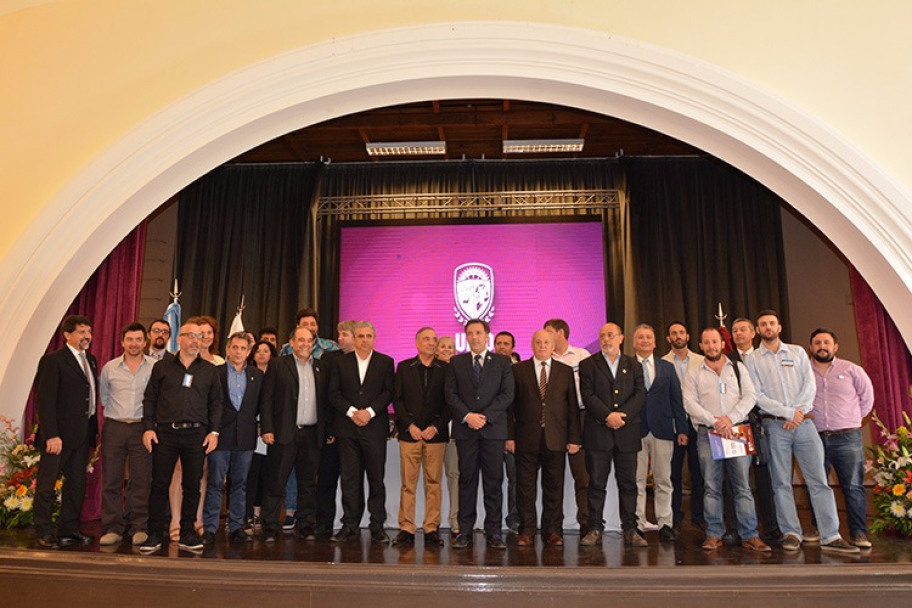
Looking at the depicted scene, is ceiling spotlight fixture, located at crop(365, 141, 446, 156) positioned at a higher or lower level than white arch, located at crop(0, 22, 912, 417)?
higher

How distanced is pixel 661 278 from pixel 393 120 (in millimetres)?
3686

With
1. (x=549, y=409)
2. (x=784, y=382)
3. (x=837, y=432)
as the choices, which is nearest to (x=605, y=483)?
(x=549, y=409)

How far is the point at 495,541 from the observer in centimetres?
483

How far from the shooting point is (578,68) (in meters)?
5.20

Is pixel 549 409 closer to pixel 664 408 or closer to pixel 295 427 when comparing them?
pixel 664 408

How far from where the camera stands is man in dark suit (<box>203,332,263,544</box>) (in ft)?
16.5

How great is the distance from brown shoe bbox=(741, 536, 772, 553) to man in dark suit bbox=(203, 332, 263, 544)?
338 centimetres

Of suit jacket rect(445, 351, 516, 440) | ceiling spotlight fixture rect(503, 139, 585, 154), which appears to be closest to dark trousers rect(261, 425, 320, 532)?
suit jacket rect(445, 351, 516, 440)

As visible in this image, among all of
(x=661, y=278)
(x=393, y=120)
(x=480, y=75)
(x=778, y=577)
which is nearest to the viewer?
(x=778, y=577)

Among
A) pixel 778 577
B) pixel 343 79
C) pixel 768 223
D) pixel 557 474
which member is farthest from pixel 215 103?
pixel 768 223

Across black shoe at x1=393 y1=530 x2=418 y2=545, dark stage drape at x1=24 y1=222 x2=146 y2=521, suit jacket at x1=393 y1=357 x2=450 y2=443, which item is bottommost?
black shoe at x1=393 y1=530 x2=418 y2=545

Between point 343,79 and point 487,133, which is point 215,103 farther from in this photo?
point 487,133

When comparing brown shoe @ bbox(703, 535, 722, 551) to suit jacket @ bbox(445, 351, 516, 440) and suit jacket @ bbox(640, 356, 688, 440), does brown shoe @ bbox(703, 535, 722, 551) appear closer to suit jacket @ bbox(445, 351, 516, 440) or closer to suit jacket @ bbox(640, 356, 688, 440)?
suit jacket @ bbox(640, 356, 688, 440)

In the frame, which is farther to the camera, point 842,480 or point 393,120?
point 393,120
